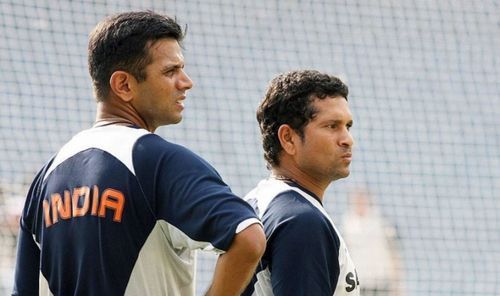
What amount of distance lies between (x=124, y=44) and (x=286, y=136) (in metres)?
0.89

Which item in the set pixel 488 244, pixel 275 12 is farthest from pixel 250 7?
pixel 488 244

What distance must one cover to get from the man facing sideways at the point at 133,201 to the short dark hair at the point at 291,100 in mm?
734

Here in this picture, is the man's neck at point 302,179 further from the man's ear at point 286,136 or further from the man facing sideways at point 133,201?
the man facing sideways at point 133,201

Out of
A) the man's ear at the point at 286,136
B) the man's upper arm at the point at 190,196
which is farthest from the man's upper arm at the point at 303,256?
→ the man's upper arm at the point at 190,196

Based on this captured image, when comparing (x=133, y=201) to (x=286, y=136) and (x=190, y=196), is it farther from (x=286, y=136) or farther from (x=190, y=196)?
(x=286, y=136)

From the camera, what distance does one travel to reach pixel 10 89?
29.7 ft

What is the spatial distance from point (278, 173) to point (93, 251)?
1035mm

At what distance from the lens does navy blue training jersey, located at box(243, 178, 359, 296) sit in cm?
313

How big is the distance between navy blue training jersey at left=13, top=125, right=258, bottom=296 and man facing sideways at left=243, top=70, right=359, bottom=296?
1.42ft

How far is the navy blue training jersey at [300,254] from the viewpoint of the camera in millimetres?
3131

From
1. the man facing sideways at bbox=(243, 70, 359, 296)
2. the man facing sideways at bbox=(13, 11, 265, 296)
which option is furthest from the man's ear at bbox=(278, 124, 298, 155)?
the man facing sideways at bbox=(13, 11, 265, 296)

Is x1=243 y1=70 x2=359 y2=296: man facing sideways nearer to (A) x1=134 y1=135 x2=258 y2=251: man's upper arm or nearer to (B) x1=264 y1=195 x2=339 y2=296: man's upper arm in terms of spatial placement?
(B) x1=264 y1=195 x2=339 y2=296: man's upper arm

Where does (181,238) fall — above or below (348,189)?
above

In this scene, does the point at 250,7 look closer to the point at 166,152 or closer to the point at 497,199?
the point at 497,199
